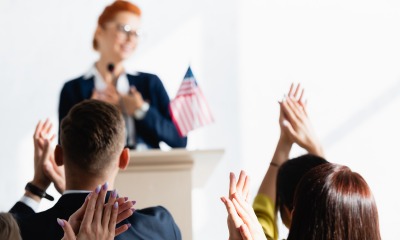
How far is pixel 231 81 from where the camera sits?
5.64m

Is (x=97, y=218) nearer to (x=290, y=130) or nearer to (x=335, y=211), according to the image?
(x=335, y=211)

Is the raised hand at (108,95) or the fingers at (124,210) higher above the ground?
the raised hand at (108,95)

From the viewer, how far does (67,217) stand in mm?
2051

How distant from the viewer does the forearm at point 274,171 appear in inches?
99.8

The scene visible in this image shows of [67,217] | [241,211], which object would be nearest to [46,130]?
[67,217]

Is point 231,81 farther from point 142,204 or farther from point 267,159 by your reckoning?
point 142,204

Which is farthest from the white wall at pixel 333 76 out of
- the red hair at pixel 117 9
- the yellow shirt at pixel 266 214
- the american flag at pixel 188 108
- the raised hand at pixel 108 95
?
the yellow shirt at pixel 266 214

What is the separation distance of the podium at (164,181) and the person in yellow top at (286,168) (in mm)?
365

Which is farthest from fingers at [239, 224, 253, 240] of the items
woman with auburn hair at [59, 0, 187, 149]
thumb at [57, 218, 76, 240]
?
woman with auburn hair at [59, 0, 187, 149]

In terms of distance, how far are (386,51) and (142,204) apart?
324 centimetres

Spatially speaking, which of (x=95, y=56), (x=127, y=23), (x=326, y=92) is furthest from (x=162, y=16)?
(x=127, y=23)

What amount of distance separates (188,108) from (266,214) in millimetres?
1271

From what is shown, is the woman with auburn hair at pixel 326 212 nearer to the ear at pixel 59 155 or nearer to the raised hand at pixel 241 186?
the raised hand at pixel 241 186

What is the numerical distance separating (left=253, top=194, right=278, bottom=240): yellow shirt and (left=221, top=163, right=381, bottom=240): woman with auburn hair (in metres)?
0.60
